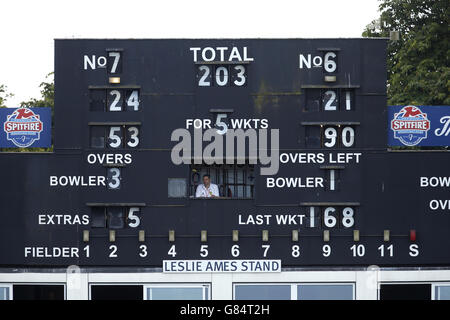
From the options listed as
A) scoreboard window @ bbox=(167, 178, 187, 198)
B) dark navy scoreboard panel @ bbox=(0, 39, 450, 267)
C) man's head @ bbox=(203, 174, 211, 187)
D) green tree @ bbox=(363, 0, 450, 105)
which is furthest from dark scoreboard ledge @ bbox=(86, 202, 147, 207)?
green tree @ bbox=(363, 0, 450, 105)

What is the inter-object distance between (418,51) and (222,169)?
23650 millimetres

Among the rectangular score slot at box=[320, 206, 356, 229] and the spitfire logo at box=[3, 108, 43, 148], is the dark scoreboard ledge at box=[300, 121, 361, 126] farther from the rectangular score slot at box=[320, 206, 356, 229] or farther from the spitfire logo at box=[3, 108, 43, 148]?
the spitfire logo at box=[3, 108, 43, 148]

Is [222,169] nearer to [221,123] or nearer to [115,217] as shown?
[221,123]

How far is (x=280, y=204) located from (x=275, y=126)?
5.89ft

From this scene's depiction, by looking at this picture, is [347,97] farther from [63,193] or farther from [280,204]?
[63,193]

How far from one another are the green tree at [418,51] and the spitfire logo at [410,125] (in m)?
18.1

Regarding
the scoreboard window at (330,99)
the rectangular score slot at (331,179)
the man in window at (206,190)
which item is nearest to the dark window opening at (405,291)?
the rectangular score slot at (331,179)

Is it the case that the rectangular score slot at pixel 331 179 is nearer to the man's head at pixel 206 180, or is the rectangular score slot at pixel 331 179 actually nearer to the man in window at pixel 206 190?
the man in window at pixel 206 190

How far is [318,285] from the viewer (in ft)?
70.2

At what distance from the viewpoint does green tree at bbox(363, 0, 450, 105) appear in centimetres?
4034

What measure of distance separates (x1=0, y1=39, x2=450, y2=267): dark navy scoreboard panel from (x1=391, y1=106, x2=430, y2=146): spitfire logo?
1.78 feet

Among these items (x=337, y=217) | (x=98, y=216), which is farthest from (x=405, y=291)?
(x=98, y=216)

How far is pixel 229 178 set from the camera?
21156 millimetres

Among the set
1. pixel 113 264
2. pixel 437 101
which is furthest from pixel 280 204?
pixel 437 101
